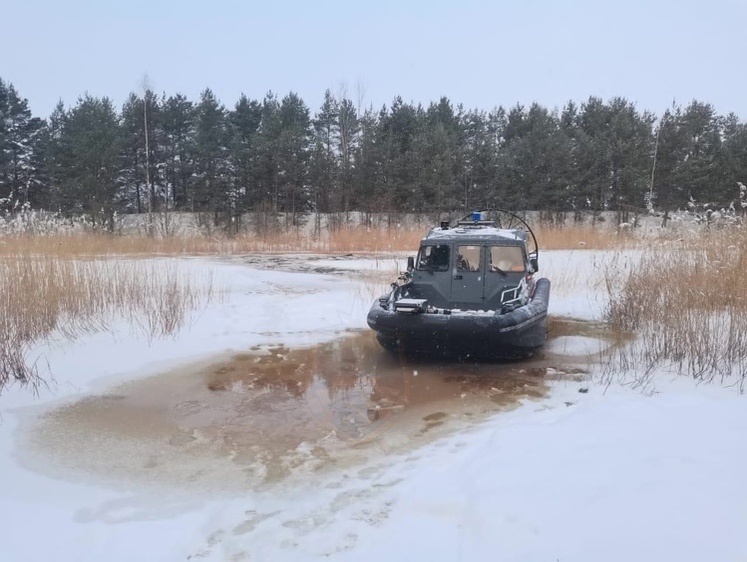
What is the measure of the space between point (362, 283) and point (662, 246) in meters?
5.48

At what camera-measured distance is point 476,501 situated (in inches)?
113

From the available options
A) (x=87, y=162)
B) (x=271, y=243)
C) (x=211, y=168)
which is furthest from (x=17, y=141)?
(x=271, y=243)

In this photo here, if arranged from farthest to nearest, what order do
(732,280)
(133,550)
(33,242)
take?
(33,242), (732,280), (133,550)

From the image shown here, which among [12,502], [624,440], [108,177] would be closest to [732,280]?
[624,440]

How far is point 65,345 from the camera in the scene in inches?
251

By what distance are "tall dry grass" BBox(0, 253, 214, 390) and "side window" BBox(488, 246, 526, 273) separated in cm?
447

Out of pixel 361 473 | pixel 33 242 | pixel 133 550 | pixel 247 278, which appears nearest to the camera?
pixel 133 550

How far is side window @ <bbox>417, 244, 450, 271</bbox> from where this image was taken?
7.05 meters

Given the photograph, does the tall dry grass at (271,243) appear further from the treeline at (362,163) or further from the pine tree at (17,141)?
the pine tree at (17,141)

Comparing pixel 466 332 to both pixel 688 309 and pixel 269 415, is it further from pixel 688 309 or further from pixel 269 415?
pixel 688 309

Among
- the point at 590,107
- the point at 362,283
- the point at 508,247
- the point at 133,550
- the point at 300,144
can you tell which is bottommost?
the point at 133,550

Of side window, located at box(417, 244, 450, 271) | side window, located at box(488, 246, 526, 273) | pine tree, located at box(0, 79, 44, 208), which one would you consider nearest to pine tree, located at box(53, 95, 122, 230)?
pine tree, located at box(0, 79, 44, 208)

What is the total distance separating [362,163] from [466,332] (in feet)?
91.2

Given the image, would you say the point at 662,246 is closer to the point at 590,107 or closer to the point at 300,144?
the point at 300,144
